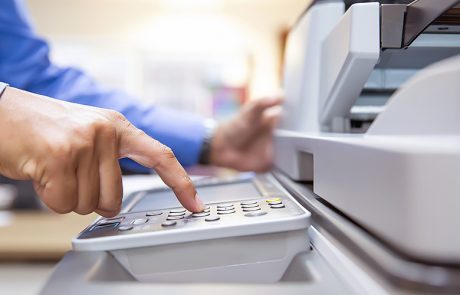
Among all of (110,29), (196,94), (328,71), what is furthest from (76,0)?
(328,71)

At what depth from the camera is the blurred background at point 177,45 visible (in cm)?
243

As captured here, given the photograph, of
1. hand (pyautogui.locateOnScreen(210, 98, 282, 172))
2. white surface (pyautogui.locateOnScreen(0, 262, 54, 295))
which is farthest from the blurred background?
hand (pyautogui.locateOnScreen(210, 98, 282, 172))

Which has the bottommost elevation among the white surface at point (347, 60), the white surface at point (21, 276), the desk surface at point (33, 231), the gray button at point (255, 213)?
the white surface at point (21, 276)

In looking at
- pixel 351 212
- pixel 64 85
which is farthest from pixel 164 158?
pixel 64 85

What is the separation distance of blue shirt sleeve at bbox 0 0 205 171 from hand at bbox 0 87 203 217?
1.53 feet

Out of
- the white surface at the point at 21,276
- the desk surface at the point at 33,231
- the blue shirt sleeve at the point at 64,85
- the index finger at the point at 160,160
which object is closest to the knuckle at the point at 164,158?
the index finger at the point at 160,160

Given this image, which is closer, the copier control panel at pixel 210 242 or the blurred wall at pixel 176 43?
the copier control panel at pixel 210 242

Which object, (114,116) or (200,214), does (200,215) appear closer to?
(200,214)

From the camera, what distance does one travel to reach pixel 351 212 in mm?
288

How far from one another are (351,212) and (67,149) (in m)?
0.21

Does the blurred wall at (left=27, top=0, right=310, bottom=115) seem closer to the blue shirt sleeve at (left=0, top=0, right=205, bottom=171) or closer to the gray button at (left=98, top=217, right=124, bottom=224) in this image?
the blue shirt sleeve at (left=0, top=0, right=205, bottom=171)

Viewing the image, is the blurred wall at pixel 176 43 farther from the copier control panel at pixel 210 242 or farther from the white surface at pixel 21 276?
the copier control panel at pixel 210 242

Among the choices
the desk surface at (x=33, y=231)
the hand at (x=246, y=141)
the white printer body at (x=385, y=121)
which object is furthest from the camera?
the desk surface at (x=33, y=231)

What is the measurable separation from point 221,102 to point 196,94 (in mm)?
157
